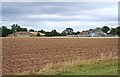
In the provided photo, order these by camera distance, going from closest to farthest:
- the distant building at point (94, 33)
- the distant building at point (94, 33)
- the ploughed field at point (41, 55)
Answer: the ploughed field at point (41, 55) → the distant building at point (94, 33) → the distant building at point (94, 33)

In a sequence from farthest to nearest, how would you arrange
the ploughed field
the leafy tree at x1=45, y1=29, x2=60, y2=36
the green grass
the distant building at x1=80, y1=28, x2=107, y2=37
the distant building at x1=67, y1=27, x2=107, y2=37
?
1. the distant building at x1=67, y1=27, x2=107, y2=37
2. the distant building at x1=80, y1=28, x2=107, y2=37
3. the leafy tree at x1=45, y1=29, x2=60, y2=36
4. the ploughed field
5. the green grass

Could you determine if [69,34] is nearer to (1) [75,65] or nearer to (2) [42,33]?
(2) [42,33]

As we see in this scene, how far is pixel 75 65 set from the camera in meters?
15.3

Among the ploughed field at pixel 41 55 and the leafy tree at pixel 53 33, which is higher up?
the leafy tree at pixel 53 33

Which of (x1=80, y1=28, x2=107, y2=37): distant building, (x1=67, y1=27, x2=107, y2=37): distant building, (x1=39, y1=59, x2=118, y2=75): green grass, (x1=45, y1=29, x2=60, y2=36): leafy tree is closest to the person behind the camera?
(x1=39, y1=59, x2=118, y2=75): green grass

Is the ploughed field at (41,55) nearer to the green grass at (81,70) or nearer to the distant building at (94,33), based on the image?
the green grass at (81,70)

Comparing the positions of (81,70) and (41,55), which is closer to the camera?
(81,70)

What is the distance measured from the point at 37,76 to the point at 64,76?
40.7 inches

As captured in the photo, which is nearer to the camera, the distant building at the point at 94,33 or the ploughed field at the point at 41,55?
the ploughed field at the point at 41,55

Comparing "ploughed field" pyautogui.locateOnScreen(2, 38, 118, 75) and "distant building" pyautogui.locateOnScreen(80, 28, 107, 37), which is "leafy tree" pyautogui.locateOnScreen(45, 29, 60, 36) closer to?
"distant building" pyautogui.locateOnScreen(80, 28, 107, 37)

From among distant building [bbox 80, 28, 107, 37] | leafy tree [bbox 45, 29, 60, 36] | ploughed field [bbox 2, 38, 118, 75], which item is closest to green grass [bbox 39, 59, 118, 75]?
ploughed field [bbox 2, 38, 118, 75]

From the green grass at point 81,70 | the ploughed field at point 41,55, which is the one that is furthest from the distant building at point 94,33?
the green grass at point 81,70

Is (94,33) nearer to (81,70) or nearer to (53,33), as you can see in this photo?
(53,33)

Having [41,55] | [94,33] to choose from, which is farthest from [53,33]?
[41,55]
